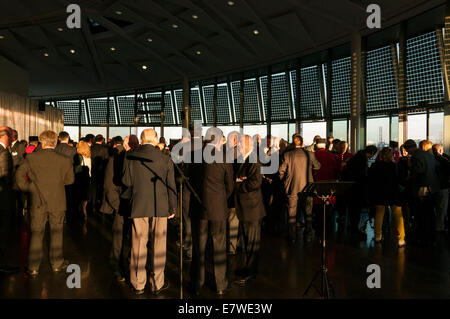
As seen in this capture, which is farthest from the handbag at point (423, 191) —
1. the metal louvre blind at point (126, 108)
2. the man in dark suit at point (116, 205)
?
the metal louvre blind at point (126, 108)

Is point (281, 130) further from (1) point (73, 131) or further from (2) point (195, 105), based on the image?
(1) point (73, 131)

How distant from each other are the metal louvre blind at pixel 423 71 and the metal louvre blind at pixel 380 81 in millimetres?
637

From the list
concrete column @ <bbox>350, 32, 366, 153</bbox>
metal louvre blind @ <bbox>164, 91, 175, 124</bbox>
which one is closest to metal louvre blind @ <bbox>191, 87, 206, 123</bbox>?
metal louvre blind @ <bbox>164, 91, 175, 124</bbox>

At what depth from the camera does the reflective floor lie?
4.19 metres

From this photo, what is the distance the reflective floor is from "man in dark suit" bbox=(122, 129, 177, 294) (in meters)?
0.23

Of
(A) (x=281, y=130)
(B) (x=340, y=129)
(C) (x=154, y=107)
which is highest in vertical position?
(C) (x=154, y=107)

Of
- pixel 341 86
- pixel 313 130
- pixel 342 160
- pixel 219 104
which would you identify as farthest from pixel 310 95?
pixel 342 160

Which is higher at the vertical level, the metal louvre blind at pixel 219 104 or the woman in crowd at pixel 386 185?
the metal louvre blind at pixel 219 104

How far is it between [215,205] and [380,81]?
27.7ft

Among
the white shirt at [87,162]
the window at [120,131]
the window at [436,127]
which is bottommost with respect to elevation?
the white shirt at [87,162]

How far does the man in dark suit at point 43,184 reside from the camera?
4547 mm

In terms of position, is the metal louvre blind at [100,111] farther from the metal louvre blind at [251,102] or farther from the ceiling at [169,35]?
the metal louvre blind at [251,102]

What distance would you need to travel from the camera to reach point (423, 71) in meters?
9.54
